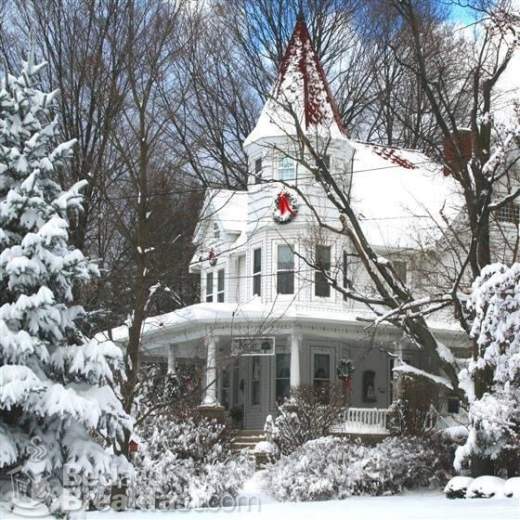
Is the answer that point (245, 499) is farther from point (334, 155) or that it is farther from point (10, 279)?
point (334, 155)

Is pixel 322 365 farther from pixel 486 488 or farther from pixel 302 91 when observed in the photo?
pixel 486 488

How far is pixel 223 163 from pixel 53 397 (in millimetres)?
31555

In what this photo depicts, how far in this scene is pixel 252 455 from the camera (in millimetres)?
22516

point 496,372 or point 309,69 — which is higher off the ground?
point 309,69

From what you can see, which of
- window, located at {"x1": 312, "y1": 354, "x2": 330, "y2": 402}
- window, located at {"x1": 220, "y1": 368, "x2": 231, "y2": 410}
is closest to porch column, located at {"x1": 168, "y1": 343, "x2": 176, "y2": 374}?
window, located at {"x1": 220, "y1": 368, "x2": 231, "y2": 410}

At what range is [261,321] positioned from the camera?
26547 mm

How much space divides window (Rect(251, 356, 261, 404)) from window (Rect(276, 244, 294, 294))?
2444 mm

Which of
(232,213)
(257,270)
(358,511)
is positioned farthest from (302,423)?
(232,213)

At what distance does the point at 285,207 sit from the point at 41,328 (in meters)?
18.4

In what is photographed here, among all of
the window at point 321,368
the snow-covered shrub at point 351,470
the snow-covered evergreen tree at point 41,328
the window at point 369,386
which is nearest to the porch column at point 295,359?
the window at point 321,368

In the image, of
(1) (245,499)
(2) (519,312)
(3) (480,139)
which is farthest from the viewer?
(3) (480,139)

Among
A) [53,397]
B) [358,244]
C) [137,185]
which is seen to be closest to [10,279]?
[53,397]

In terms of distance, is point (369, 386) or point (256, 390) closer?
point (256, 390)

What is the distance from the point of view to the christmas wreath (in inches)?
1144
